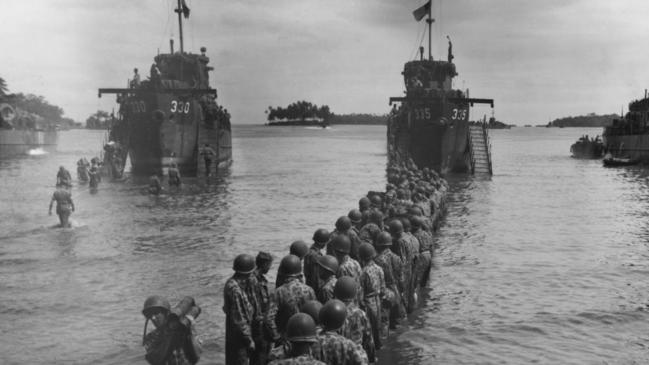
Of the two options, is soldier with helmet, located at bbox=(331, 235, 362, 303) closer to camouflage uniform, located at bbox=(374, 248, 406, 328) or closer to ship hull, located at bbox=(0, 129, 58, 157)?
camouflage uniform, located at bbox=(374, 248, 406, 328)

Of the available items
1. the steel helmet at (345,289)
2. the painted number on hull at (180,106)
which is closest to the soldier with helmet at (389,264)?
the steel helmet at (345,289)

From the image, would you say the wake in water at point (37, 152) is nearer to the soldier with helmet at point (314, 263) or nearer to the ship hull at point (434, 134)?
the ship hull at point (434, 134)

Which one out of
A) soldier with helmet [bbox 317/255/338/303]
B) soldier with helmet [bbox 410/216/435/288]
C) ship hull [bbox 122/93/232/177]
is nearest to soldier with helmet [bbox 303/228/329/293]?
soldier with helmet [bbox 317/255/338/303]

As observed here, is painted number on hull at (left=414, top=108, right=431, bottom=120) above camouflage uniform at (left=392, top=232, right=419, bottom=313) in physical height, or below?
above

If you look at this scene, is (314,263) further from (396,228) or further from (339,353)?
(339,353)

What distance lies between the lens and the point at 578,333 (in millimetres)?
10828

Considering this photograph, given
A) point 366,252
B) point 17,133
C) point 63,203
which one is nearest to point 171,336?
point 366,252

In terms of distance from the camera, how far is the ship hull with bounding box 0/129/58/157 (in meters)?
70.9

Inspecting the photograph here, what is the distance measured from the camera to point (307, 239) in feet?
64.2

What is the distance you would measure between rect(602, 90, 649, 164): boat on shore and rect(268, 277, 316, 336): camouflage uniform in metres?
58.2

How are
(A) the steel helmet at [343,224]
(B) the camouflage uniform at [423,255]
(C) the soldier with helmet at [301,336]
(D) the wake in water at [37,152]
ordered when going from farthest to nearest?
(D) the wake in water at [37,152] < (B) the camouflage uniform at [423,255] < (A) the steel helmet at [343,224] < (C) the soldier with helmet at [301,336]

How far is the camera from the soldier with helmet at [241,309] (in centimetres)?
712

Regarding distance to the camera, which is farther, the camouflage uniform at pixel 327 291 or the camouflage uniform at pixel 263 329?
the camouflage uniform at pixel 327 291

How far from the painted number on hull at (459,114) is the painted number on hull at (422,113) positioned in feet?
5.50
